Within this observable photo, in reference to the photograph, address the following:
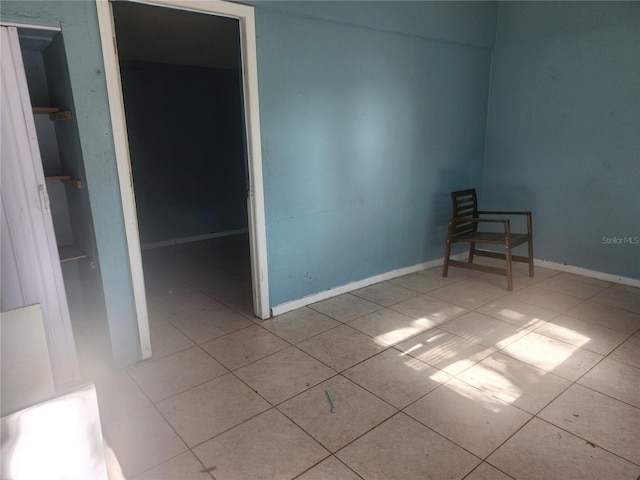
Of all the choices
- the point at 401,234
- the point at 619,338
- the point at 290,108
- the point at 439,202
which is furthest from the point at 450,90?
the point at 619,338

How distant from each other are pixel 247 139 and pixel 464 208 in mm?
2206

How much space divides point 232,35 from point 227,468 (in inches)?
139

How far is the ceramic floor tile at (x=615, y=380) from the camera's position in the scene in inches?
83.2

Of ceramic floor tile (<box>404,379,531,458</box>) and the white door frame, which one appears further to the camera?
the white door frame

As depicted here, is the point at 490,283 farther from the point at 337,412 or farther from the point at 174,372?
the point at 174,372

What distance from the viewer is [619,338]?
2695 mm

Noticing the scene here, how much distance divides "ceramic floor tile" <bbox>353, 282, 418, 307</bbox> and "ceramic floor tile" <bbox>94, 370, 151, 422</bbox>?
1850 millimetres

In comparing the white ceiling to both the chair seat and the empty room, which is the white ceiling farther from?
the chair seat

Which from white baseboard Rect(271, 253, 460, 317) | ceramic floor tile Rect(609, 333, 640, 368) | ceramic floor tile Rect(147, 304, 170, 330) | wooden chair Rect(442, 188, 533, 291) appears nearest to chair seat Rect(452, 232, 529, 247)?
wooden chair Rect(442, 188, 533, 291)

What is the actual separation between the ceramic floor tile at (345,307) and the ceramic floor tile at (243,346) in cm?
53

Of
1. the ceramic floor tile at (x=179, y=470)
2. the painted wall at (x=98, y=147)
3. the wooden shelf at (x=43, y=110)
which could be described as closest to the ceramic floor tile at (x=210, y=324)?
the painted wall at (x=98, y=147)

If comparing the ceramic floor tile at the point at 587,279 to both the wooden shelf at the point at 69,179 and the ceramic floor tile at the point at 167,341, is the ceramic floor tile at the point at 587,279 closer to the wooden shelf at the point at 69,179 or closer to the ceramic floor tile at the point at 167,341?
the ceramic floor tile at the point at 167,341

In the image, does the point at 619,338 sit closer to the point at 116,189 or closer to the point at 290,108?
the point at 290,108

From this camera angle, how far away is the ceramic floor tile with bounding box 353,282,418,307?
3.38 m
